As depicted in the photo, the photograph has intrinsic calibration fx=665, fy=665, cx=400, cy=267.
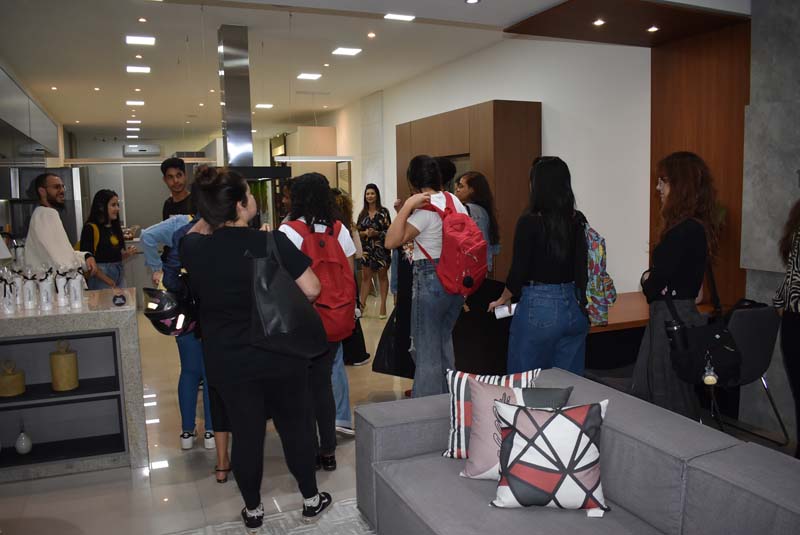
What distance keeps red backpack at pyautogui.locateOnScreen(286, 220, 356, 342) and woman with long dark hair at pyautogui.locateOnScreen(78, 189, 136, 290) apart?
3.20 meters

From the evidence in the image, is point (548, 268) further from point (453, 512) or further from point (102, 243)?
point (102, 243)

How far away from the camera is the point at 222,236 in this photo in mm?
2520

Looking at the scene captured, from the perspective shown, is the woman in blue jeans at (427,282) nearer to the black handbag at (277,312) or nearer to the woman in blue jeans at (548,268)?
the woman in blue jeans at (548,268)

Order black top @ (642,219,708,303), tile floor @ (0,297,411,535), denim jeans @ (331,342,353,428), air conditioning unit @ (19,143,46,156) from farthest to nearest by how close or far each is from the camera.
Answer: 1. air conditioning unit @ (19,143,46,156)
2. denim jeans @ (331,342,353,428)
3. black top @ (642,219,708,303)
4. tile floor @ (0,297,411,535)

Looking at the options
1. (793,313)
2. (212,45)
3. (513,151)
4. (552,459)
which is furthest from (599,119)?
(552,459)

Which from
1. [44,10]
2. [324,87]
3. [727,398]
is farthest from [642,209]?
[324,87]

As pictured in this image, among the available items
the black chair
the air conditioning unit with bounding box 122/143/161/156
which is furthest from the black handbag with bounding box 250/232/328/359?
the air conditioning unit with bounding box 122/143/161/156

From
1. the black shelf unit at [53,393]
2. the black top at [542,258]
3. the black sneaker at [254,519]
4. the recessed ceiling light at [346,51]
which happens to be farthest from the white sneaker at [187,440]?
the recessed ceiling light at [346,51]

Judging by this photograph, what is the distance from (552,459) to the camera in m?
2.19

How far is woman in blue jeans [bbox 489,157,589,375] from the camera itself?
2.99 meters

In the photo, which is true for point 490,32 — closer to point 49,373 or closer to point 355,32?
point 355,32

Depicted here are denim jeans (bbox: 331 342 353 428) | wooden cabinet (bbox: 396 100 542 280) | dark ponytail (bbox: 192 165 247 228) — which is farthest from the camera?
wooden cabinet (bbox: 396 100 542 280)

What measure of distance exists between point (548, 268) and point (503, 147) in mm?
4004

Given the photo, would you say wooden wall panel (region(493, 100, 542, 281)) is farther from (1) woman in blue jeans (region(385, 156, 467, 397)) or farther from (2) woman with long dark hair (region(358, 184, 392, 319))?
(1) woman in blue jeans (region(385, 156, 467, 397))
